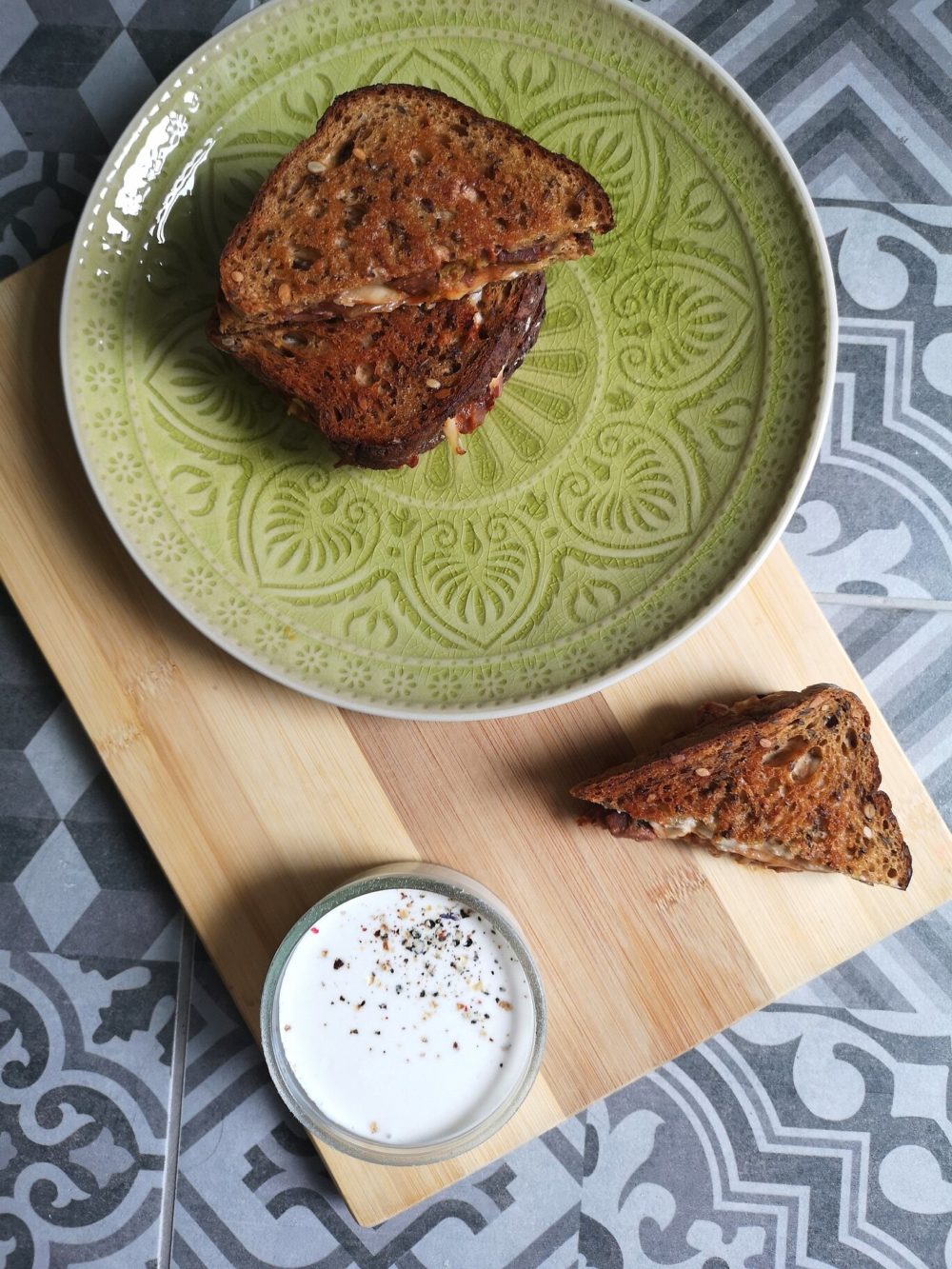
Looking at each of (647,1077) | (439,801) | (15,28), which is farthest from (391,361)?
(647,1077)

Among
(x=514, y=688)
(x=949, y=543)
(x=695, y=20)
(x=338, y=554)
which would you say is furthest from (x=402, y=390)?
(x=949, y=543)

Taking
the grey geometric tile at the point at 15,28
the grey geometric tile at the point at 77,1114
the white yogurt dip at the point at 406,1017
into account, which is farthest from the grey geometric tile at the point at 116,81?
the grey geometric tile at the point at 77,1114

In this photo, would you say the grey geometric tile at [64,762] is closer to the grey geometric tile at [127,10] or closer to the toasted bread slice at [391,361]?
the toasted bread slice at [391,361]

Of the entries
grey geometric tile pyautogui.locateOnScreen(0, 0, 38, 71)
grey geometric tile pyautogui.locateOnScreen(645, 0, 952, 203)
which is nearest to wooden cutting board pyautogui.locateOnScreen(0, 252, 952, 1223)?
grey geometric tile pyautogui.locateOnScreen(0, 0, 38, 71)

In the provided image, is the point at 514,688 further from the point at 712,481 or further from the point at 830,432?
the point at 830,432

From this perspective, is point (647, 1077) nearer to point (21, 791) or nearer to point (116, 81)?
point (21, 791)
